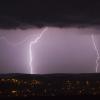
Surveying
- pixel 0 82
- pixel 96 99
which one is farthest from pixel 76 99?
pixel 0 82

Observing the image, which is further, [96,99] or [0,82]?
[0,82]

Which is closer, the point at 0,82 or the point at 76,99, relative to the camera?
the point at 76,99

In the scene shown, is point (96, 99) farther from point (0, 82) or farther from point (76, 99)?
point (0, 82)
